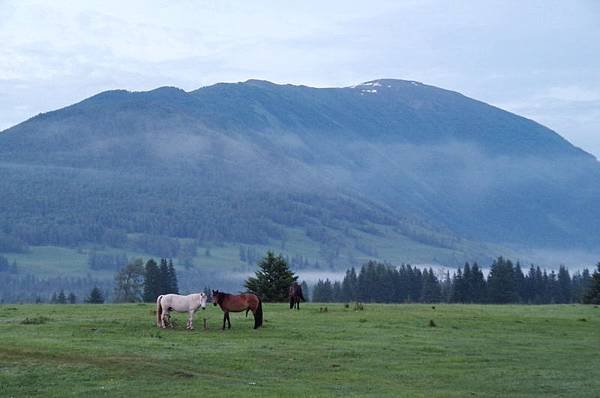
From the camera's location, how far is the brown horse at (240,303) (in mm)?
40188

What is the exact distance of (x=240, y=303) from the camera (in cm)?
4059

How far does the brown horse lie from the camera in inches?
1582

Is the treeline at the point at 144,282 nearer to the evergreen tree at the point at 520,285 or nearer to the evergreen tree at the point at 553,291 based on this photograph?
the evergreen tree at the point at 520,285

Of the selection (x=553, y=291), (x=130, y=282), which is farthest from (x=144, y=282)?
(x=553, y=291)

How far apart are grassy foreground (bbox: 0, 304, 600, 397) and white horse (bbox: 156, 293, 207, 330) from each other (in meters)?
0.55

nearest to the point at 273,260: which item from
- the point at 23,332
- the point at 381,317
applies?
the point at 381,317

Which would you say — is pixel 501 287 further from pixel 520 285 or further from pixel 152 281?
pixel 152 281

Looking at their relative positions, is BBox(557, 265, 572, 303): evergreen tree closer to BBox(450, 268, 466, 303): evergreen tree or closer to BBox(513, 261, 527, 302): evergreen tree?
BBox(513, 261, 527, 302): evergreen tree

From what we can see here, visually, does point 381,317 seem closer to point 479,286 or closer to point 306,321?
point 306,321

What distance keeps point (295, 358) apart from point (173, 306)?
9706mm

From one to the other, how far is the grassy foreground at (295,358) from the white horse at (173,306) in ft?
1.81

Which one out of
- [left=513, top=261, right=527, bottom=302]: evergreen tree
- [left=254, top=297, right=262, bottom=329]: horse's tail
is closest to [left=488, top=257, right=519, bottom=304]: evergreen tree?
[left=513, top=261, right=527, bottom=302]: evergreen tree

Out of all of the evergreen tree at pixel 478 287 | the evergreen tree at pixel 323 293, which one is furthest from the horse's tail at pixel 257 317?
the evergreen tree at pixel 323 293

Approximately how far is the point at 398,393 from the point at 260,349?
27.2 feet
